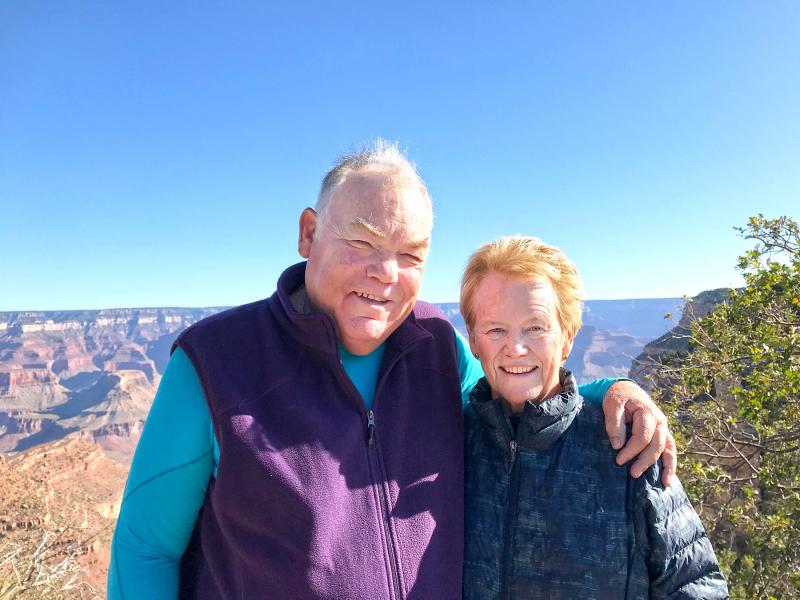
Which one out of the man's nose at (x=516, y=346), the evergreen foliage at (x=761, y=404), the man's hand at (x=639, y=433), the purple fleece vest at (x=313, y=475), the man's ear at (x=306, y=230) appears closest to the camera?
the purple fleece vest at (x=313, y=475)

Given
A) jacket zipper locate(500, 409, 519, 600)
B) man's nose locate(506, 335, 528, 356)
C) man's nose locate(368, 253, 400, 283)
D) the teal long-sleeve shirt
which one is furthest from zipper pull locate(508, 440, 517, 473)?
the teal long-sleeve shirt

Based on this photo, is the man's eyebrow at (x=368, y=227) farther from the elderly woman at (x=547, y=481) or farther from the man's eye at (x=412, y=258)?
the elderly woman at (x=547, y=481)

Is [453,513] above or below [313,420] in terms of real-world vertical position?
below

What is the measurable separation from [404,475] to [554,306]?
2.64 feet

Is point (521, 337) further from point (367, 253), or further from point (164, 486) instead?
point (164, 486)

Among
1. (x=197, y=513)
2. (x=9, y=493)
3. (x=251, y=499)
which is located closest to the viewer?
(x=251, y=499)

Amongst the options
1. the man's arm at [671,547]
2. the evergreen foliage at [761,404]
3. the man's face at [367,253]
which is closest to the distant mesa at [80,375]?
the evergreen foliage at [761,404]

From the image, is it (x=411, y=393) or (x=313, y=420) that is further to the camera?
(x=411, y=393)

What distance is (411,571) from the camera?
5.18 ft

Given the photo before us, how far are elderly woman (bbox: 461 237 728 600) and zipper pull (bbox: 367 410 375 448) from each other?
0.41m

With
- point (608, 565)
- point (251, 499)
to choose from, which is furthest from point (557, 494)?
point (251, 499)

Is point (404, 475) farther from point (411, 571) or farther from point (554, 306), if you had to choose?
point (554, 306)

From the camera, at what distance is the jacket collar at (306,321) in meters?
1.67

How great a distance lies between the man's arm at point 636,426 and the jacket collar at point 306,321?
2.36 ft
